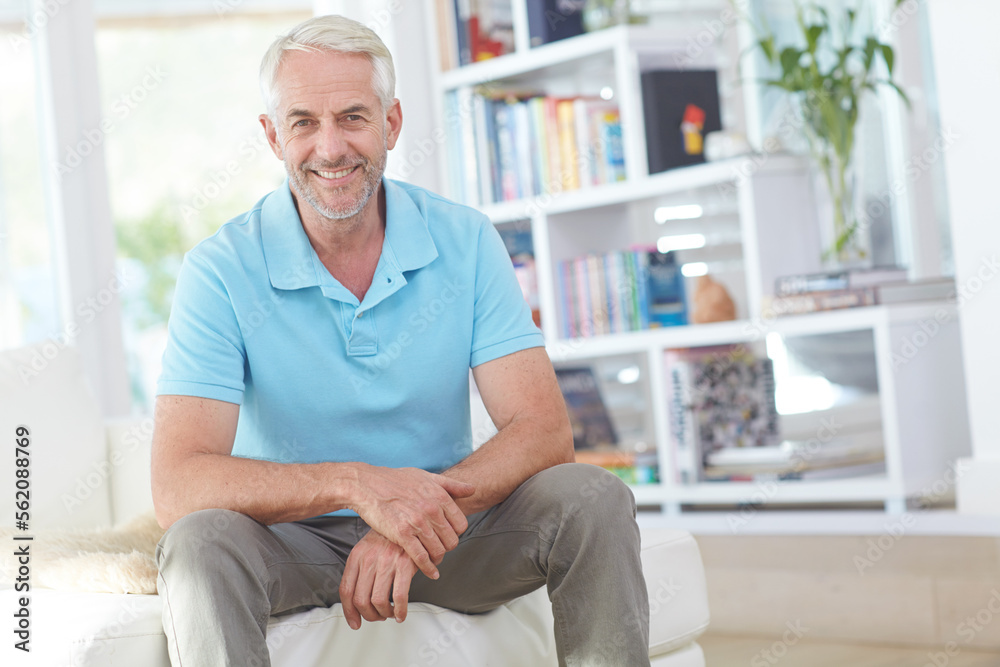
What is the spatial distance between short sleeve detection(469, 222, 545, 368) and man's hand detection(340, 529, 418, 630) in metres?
0.37

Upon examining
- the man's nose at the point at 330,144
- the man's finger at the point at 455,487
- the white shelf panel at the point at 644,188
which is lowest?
the man's finger at the point at 455,487

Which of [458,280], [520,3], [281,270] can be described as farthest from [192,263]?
[520,3]

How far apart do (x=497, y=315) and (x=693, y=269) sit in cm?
149

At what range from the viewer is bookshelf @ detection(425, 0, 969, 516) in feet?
8.13

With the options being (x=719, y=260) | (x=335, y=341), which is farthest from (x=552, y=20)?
(x=335, y=341)

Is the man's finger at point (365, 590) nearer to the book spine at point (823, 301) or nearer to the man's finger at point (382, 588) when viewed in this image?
the man's finger at point (382, 588)

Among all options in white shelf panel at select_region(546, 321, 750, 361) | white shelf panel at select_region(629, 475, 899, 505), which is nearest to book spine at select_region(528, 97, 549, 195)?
white shelf panel at select_region(546, 321, 750, 361)

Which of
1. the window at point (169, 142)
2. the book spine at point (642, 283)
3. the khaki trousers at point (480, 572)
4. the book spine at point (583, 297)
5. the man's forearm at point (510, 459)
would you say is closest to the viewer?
the khaki trousers at point (480, 572)

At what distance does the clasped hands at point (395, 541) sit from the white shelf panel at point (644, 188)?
161 centimetres

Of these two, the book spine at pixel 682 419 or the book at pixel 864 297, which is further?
the book spine at pixel 682 419

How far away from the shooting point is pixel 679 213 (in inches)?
120

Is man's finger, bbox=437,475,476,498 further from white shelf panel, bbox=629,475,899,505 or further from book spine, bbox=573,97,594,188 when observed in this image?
book spine, bbox=573,97,594,188

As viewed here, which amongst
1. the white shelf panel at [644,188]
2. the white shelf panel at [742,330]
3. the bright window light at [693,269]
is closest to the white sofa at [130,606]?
the white shelf panel at [742,330]

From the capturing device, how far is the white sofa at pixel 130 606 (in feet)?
4.13
